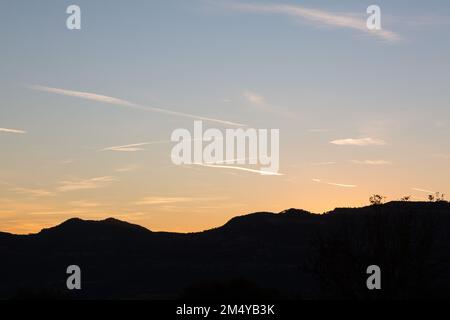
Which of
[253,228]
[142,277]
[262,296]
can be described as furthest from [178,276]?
[262,296]

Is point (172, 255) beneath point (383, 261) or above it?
beneath

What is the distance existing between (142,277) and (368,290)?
9928cm

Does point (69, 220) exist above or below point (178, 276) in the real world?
above

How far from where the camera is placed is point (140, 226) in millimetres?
184750

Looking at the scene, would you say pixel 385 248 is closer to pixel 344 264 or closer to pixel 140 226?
pixel 344 264

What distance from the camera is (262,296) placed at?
53719 millimetres

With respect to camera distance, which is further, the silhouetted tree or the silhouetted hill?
the silhouetted hill

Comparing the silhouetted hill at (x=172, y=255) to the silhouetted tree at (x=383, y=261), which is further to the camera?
the silhouetted hill at (x=172, y=255)
